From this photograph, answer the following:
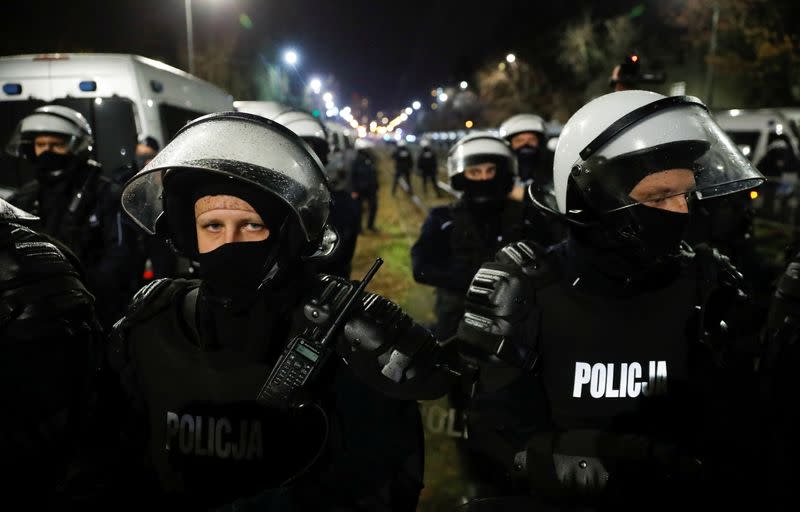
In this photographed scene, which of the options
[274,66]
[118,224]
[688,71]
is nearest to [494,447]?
[118,224]

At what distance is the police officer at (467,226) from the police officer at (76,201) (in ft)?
7.51

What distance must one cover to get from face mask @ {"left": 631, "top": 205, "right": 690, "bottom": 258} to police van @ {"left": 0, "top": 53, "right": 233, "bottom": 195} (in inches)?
227

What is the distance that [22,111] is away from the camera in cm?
644

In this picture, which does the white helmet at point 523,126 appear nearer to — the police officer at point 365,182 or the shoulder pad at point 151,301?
the shoulder pad at point 151,301

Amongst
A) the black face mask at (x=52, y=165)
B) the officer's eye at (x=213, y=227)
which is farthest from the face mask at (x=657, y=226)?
the black face mask at (x=52, y=165)

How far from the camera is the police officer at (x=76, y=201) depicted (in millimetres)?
4355

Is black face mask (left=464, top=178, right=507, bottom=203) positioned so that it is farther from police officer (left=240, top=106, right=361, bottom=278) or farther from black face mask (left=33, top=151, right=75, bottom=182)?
black face mask (left=33, top=151, right=75, bottom=182)

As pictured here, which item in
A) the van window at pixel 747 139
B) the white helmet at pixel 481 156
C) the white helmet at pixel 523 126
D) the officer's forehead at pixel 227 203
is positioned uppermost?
the van window at pixel 747 139

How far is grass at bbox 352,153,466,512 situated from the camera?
3.76 meters

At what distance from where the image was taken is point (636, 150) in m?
1.96

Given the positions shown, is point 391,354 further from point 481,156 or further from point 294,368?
point 481,156

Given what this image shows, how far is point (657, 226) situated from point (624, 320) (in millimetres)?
342

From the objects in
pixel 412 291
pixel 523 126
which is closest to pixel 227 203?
pixel 523 126

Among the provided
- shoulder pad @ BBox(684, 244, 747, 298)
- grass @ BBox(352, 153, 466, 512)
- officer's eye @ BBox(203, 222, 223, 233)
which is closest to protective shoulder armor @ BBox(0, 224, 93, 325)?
officer's eye @ BBox(203, 222, 223, 233)
